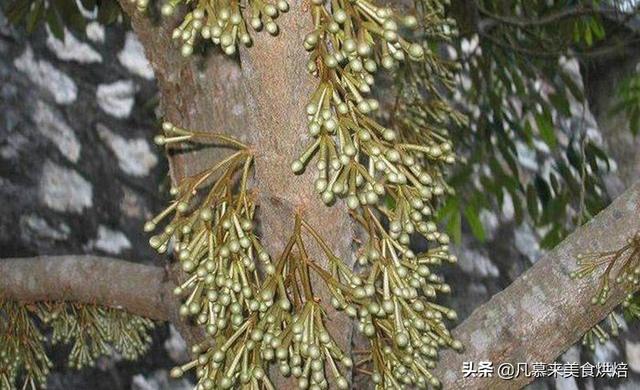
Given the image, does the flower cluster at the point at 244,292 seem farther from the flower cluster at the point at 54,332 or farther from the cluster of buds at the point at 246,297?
the flower cluster at the point at 54,332

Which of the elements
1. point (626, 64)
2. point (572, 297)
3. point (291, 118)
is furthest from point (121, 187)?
point (291, 118)

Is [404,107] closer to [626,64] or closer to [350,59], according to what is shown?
[350,59]

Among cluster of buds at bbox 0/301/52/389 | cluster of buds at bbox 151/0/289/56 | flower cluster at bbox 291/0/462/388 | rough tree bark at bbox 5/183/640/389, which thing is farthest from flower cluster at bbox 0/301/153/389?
cluster of buds at bbox 151/0/289/56

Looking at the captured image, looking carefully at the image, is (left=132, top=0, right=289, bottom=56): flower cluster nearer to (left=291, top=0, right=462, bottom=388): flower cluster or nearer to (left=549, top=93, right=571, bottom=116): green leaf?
(left=291, top=0, right=462, bottom=388): flower cluster

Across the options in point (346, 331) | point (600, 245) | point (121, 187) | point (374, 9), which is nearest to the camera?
point (374, 9)

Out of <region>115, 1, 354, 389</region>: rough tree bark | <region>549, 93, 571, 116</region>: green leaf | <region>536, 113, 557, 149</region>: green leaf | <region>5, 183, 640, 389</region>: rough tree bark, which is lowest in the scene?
<region>5, 183, 640, 389</region>: rough tree bark
